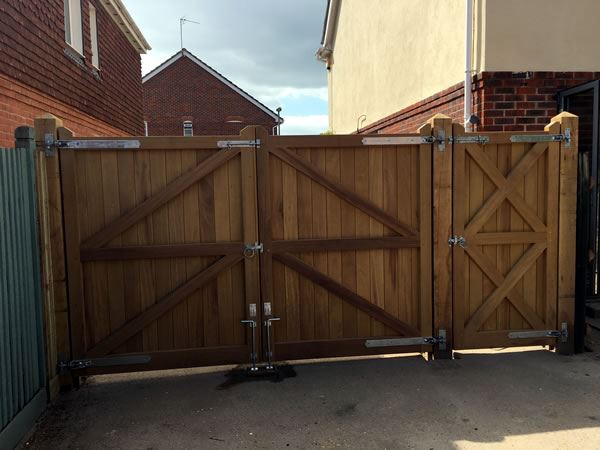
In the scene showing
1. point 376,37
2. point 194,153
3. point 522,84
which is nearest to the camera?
point 194,153

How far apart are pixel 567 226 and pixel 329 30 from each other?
12.0 metres

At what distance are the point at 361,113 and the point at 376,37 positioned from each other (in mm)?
2075

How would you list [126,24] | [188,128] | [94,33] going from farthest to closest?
[188,128], [126,24], [94,33]

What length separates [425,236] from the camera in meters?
4.86

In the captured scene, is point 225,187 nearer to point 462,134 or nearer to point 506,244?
point 462,134

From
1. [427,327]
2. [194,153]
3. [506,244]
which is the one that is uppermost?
[194,153]

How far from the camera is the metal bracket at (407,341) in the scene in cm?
486

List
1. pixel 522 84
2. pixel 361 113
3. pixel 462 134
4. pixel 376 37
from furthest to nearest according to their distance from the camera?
pixel 361 113
pixel 376 37
pixel 522 84
pixel 462 134

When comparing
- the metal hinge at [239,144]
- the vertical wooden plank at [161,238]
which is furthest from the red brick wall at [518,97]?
the vertical wooden plank at [161,238]

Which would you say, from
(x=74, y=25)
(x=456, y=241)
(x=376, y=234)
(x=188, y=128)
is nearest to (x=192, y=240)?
(x=376, y=234)

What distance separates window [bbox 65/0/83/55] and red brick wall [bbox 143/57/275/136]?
73.1 feet

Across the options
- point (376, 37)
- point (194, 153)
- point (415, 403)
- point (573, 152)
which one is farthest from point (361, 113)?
point (415, 403)

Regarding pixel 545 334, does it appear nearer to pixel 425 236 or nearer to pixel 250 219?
pixel 425 236

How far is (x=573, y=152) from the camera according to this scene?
5004mm
